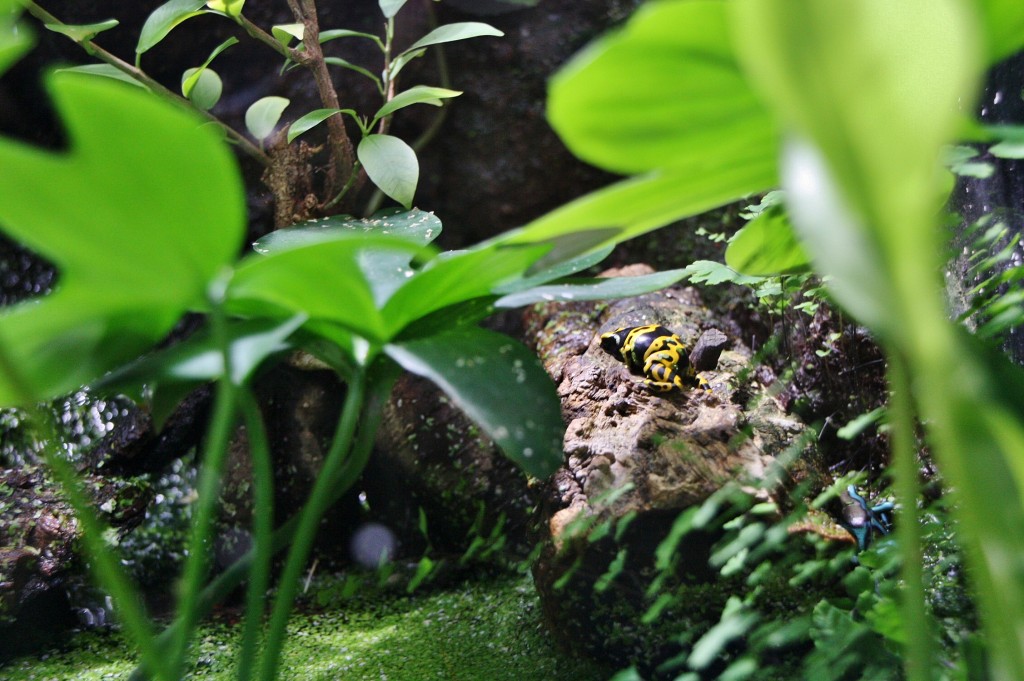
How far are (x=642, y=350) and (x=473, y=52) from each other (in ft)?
6.62

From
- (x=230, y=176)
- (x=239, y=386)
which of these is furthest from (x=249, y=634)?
(x=230, y=176)

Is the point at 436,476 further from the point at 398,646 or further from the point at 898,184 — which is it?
the point at 898,184

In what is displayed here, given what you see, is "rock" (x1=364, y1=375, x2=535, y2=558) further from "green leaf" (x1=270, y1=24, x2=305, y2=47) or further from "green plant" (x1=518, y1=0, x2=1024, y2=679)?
"green plant" (x1=518, y1=0, x2=1024, y2=679)

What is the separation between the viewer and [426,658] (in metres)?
1.53

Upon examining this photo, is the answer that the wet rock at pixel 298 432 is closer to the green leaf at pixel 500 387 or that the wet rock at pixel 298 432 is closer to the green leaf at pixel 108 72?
the green leaf at pixel 108 72

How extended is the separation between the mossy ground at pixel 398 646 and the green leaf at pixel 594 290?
2.49 feet

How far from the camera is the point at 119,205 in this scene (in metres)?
0.59

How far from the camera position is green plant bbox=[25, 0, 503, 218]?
1781mm

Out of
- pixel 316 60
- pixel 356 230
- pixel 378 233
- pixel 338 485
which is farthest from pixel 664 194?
pixel 316 60

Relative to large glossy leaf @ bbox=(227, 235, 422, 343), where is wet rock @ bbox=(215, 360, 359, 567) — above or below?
below

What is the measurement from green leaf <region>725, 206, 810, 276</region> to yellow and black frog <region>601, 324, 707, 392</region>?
78 cm

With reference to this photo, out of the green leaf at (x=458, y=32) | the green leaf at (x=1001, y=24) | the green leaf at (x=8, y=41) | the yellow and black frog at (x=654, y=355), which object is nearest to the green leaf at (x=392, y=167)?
the green leaf at (x=458, y=32)

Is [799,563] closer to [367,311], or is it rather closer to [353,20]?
[367,311]

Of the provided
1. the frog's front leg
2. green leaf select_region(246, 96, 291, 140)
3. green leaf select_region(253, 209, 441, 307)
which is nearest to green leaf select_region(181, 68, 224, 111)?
green leaf select_region(246, 96, 291, 140)
